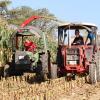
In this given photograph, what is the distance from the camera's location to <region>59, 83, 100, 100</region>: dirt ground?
10734 millimetres

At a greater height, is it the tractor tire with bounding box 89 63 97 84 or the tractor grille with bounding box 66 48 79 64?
the tractor grille with bounding box 66 48 79 64

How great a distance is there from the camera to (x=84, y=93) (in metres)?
11.5

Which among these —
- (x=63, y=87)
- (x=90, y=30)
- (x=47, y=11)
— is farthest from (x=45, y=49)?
(x=47, y=11)

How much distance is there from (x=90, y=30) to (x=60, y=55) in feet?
4.39

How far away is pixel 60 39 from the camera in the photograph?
1464 cm

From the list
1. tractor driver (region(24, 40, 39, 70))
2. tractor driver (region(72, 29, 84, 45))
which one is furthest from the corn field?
tractor driver (region(72, 29, 84, 45))

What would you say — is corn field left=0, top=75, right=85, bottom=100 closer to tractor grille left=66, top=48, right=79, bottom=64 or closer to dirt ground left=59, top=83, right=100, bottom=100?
dirt ground left=59, top=83, right=100, bottom=100

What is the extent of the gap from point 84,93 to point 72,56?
274 cm

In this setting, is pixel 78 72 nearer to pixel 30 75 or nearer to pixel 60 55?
pixel 60 55

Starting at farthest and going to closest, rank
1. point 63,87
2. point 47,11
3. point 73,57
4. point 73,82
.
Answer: point 47,11, point 73,57, point 73,82, point 63,87

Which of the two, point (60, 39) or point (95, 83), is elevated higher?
point (60, 39)

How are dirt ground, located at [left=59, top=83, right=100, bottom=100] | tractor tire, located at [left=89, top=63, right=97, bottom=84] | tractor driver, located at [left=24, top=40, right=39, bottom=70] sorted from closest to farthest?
dirt ground, located at [left=59, top=83, right=100, bottom=100], tractor tire, located at [left=89, top=63, right=97, bottom=84], tractor driver, located at [left=24, top=40, right=39, bottom=70]

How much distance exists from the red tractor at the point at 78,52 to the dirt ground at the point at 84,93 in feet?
3.49

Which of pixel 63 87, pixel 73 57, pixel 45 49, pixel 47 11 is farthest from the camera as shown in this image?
pixel 47 11
